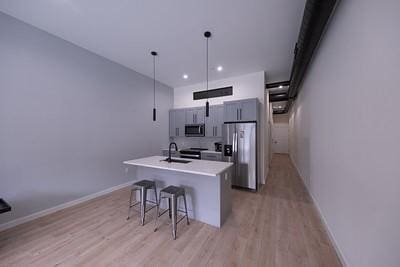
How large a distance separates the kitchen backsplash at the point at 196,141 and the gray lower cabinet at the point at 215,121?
39 centimetres

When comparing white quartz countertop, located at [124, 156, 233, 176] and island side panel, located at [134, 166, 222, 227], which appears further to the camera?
island side panel, located at [134, 166, 222, 227]

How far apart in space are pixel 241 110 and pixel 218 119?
2.73 feet

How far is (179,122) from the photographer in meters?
5.32

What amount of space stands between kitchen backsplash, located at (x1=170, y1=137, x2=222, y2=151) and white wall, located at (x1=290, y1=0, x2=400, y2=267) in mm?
3251

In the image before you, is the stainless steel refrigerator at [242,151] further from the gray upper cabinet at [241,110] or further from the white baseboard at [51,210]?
the white baseboard at [51,210]

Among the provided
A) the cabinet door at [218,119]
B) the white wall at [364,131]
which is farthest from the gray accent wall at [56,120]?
the white wall at [364,131]

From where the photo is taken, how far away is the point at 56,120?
2822mm

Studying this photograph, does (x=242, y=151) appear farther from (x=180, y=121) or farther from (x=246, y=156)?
(x=180, y=121)

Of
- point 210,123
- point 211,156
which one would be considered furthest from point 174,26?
point 211,156

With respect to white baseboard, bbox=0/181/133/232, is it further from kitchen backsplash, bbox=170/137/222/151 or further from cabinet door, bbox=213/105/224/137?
cabinet door, bbox=213/105/224/137

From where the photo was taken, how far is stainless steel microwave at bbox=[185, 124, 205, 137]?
15.8 ft

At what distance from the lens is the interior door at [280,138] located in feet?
33.2

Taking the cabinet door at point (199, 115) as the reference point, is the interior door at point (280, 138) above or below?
below

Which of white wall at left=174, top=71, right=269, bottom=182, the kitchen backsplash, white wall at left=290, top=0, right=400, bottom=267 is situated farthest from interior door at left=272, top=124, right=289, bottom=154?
white wall at left=290, top=0, right=400, bottom=267
